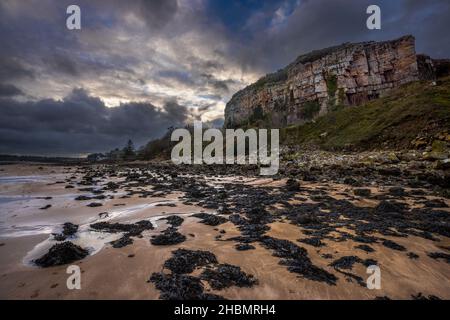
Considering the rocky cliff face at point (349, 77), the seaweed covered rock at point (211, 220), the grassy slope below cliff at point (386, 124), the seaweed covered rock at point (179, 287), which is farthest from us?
the rocky cliff face at point (349, 77)

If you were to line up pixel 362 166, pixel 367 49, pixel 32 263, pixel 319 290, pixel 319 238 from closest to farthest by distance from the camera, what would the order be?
pixel 319 290 < pixel 32 263 < pixel 319 238 < pixel 362 166 < pixel 367 49

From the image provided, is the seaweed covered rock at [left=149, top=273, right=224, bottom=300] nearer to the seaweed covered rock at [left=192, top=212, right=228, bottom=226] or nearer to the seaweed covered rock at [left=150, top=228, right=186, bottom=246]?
the seaweed covered rock at [left=150, top=228, right=186, bottom=246]

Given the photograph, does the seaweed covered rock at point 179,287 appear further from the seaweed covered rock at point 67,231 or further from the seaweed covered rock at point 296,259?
the seaweed covered rock at point 67,231

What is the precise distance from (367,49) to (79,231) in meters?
74.3

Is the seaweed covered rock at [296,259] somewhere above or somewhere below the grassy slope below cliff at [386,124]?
below

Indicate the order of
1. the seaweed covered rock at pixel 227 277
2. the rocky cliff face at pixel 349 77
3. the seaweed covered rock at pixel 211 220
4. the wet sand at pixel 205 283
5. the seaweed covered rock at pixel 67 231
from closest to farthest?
1. the wet sand at pixel 205 283
2. the seaweed covered rock at pixel 227 277
3. the seaweed covered rock at pixel 67 231
4. the seaweed covered rock at pixel 211 220
5. the rocky cliff face at pixel 349 77

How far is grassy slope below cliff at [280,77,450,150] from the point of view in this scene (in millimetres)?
22094

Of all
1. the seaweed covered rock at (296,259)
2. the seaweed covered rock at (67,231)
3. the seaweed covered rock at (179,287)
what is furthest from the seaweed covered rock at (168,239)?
the seaweed covered rock at (67,231)

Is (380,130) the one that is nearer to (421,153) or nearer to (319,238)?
(421,153)

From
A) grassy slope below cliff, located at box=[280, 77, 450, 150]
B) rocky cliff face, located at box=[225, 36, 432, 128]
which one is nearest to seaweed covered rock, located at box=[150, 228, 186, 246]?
grassy slope below cliff, located at box=[280, 77, 450, 150]

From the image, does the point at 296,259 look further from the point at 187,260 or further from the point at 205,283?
the point at 187,260

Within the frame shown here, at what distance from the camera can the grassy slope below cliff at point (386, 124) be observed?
2209 centimetres
